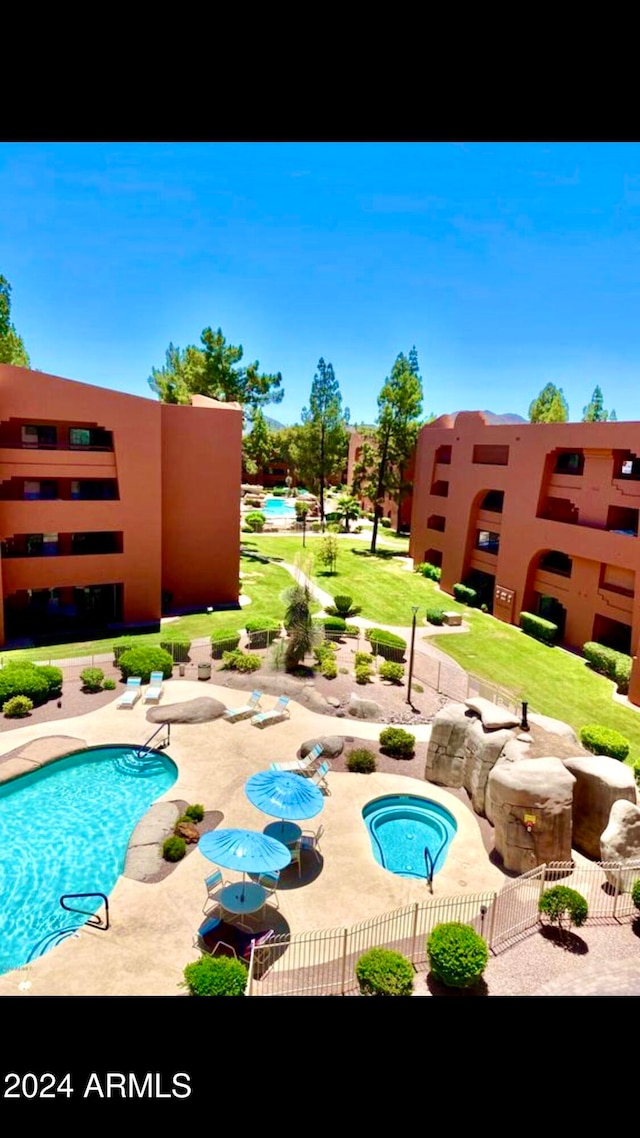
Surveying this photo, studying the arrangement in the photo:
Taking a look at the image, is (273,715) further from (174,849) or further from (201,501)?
(201,501)

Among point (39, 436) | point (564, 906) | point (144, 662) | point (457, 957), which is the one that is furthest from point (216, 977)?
point (39, 436)

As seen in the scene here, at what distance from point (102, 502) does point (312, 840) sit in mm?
20303

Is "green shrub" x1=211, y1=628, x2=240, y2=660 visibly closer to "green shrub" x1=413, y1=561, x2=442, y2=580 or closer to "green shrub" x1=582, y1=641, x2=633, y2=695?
"green shrub" x1=582, y1=641, x2=633, y2=695

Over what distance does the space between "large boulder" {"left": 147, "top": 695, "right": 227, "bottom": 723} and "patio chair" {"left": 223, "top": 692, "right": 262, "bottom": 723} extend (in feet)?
1.05

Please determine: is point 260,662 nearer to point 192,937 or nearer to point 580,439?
point 192,937

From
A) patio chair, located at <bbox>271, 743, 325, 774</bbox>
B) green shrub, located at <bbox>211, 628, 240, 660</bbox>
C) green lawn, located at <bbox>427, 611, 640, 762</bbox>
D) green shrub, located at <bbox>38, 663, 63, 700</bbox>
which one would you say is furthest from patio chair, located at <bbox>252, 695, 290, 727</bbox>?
green lawn, located at <bbox>427, 611, 640, 762</bbox>


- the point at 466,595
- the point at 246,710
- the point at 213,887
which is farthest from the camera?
the point at 466,595

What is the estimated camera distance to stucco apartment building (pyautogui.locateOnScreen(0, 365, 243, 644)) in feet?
89.8

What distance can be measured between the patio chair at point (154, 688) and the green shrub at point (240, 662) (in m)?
3.14

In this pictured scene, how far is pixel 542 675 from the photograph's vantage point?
28781 mm

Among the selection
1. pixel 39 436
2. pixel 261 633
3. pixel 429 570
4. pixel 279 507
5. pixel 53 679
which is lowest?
pixel 53 679

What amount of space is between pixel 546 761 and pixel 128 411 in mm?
24144
